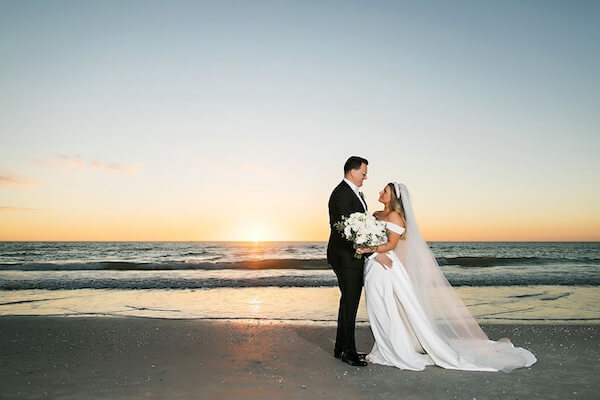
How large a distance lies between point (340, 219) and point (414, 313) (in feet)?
4.61

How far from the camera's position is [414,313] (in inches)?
233

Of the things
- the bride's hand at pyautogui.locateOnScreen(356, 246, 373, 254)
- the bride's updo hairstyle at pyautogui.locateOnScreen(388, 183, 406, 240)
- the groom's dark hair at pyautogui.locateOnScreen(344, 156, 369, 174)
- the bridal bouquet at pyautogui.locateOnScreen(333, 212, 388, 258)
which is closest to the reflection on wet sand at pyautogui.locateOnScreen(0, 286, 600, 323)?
the bride's updo hairstyle at pyautogui.locateOnScreen(388, 183, 406, 240)

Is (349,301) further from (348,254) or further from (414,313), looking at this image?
(414,313)

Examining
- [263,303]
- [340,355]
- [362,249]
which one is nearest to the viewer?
[362,249]

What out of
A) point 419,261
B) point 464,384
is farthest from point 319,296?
point 464,384

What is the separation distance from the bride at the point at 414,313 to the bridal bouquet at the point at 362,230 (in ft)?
0.48

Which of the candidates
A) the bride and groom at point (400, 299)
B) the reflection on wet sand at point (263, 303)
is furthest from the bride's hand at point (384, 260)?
the reflection on wet sand at point (263, 303)

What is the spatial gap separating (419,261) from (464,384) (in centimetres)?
163

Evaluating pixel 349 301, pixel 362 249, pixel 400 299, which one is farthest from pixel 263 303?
pixel 362 249

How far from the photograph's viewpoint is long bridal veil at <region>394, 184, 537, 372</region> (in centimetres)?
584

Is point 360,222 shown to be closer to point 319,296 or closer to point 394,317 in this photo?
point 394,317

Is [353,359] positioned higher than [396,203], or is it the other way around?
[396,203]

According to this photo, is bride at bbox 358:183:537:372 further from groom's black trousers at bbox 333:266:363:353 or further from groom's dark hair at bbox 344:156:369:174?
groom's dark hair at bbox 344:156:369:174

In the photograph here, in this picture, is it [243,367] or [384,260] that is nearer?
[243,367]
